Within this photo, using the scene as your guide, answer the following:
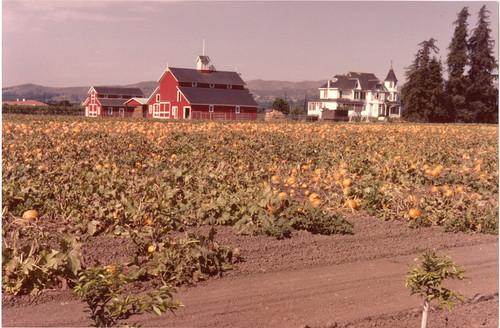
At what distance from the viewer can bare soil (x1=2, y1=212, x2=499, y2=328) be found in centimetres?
416

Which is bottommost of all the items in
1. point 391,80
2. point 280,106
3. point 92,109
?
point 92,109

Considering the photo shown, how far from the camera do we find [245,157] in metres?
11.6

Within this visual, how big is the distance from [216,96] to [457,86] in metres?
29.0

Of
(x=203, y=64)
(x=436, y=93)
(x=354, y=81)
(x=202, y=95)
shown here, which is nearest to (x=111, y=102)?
(x=203, y=64)

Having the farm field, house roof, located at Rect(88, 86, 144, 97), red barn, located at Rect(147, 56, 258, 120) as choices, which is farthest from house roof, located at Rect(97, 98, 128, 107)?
the farm field

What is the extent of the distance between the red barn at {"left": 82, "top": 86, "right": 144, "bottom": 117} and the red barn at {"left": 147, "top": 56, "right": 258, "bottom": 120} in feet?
50.2

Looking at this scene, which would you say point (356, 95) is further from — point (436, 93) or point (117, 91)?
point (117, 91)

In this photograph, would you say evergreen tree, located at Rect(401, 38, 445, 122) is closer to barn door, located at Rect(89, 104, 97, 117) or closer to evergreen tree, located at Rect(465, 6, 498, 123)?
evergreen tree, located at Rect(465, 6, 498, 123)

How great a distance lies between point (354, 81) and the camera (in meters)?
94.1

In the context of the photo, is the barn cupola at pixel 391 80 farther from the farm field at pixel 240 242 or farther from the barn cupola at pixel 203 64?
the farm field at pixel 240 242

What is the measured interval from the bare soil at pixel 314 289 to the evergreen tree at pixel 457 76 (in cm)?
5713

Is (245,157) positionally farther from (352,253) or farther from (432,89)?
(432,89)

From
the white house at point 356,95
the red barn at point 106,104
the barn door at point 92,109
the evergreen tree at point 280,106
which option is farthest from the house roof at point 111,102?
the white house at point 356,95

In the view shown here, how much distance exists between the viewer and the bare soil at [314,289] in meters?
4.16
